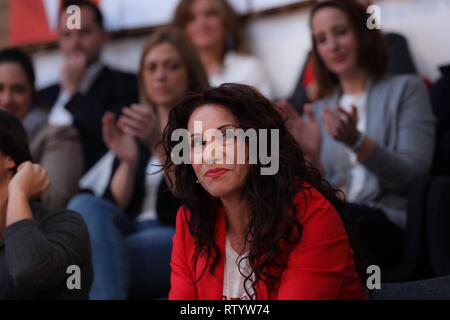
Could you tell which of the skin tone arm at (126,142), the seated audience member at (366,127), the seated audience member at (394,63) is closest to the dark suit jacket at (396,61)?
the seated audience member at (394,63)

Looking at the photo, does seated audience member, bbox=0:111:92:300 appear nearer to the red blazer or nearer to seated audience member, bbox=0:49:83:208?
the red blazer

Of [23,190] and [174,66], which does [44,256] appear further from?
[174,66]

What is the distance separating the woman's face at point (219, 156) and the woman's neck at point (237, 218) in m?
0.03

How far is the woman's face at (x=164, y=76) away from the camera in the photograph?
2.27 m

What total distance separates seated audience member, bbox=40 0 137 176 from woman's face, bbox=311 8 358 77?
0.76 m

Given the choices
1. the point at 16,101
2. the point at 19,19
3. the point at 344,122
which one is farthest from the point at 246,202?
the point at 19,19

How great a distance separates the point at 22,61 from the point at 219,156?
1404 mm

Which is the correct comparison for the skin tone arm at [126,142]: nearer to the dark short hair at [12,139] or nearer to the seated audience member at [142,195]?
the seated audience member at [142,195]

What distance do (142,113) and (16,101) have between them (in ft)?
1.81

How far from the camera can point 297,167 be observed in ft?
4.42

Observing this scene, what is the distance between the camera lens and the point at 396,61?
8.13ft

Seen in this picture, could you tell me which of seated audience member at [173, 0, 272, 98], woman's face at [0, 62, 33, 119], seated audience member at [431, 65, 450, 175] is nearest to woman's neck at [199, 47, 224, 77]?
seated audience member at [173, 0, 272, 98]

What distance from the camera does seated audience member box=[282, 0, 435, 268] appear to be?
1896mm
